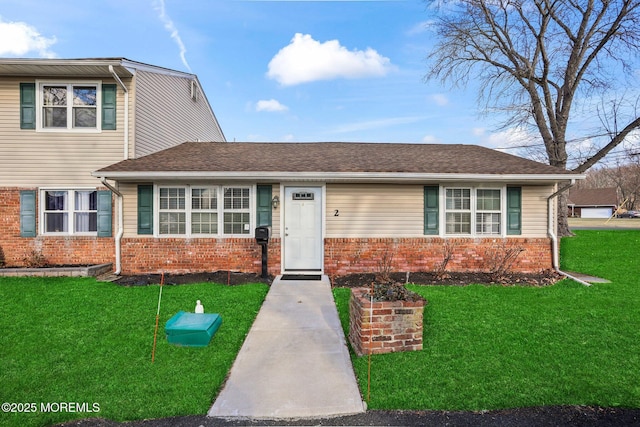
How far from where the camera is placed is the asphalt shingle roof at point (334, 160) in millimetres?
8406

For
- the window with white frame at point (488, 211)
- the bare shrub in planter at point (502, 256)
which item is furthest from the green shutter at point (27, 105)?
the bare shrub in planter at point (502, 256)

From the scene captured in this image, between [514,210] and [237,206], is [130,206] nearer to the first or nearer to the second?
[237,206]

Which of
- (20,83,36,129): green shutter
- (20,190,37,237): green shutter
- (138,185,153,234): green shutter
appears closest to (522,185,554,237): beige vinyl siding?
(138,185,153,234): green shutter

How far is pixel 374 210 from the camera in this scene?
28.8 ft

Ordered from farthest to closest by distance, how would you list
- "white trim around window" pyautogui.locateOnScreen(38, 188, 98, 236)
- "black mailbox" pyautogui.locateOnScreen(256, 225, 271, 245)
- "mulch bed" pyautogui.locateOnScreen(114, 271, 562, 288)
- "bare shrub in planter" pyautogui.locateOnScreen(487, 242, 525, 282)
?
1. "white trim around window" pyautogui.locateOnScreen(38, 188, 98, 236)
2. "bare shrub in planter" pyautogui.locateOnScreen(487, 242, 525, 282)
3. "black mailbox" pyautogui.locateOnScreen(256, 225, 271, 245)
4. "mulch bed" pyautogui.locateOnScreen(114, 271, 562, 288)

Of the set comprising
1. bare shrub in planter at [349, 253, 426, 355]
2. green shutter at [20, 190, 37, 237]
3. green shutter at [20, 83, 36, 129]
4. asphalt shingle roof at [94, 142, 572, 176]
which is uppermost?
green shutter at [20, 83, 36, 129]

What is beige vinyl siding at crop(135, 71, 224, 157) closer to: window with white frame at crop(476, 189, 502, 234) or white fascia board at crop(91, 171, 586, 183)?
white fascia board at crop(91, 171, 586, 183)

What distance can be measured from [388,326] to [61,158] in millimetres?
9842

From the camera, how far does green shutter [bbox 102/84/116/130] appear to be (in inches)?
365

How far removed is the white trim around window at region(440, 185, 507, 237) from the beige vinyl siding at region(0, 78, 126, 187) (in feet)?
29.3

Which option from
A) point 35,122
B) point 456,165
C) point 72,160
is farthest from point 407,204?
point 35,122

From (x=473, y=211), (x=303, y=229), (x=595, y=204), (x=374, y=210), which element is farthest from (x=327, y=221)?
(x=595, y=204)

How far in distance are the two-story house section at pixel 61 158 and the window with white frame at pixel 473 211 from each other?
8.75 metres

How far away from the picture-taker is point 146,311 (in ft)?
18.8
